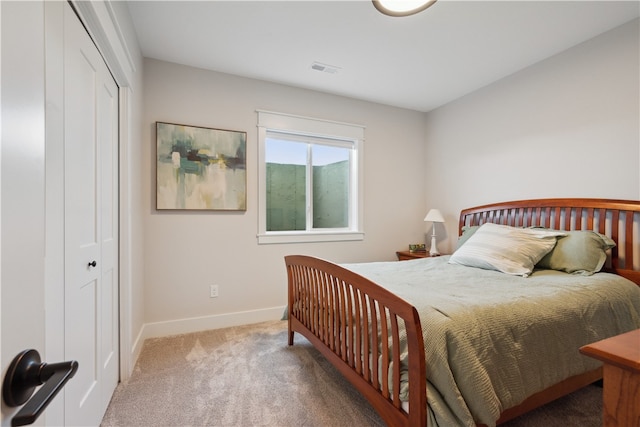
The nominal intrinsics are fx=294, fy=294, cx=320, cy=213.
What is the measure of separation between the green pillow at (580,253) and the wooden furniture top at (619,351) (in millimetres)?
1733

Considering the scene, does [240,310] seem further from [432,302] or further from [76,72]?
[76,72]

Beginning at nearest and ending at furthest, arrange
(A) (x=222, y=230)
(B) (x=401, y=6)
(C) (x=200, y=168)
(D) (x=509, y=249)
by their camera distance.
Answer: (B) (x=401, y=6) < (D) (x=509, y=249) < (C) (x=200, y=168) < (A) (x=222, y=230)

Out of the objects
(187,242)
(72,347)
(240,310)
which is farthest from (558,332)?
(187,242)

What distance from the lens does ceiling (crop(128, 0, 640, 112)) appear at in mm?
2059

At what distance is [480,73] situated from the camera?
9.80ft

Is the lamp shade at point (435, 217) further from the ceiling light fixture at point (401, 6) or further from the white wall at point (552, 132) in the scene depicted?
the ceiling light fixture at point (401, 6)

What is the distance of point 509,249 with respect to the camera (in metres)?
2.34

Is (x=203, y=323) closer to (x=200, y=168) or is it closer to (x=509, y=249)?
(x=200, y=168)

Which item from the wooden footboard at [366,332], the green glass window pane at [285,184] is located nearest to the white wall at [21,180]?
the wooden footboard at [366,332]

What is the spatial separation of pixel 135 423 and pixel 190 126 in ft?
7.58

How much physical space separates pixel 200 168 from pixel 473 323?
2.54 metres

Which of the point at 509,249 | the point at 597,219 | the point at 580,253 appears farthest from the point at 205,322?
the point at 597,219

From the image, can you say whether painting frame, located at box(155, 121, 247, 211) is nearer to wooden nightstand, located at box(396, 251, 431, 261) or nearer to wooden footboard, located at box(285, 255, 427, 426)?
wooden footboard, located at box(285, 255, 427, 426)

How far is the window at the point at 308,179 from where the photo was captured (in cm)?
321
